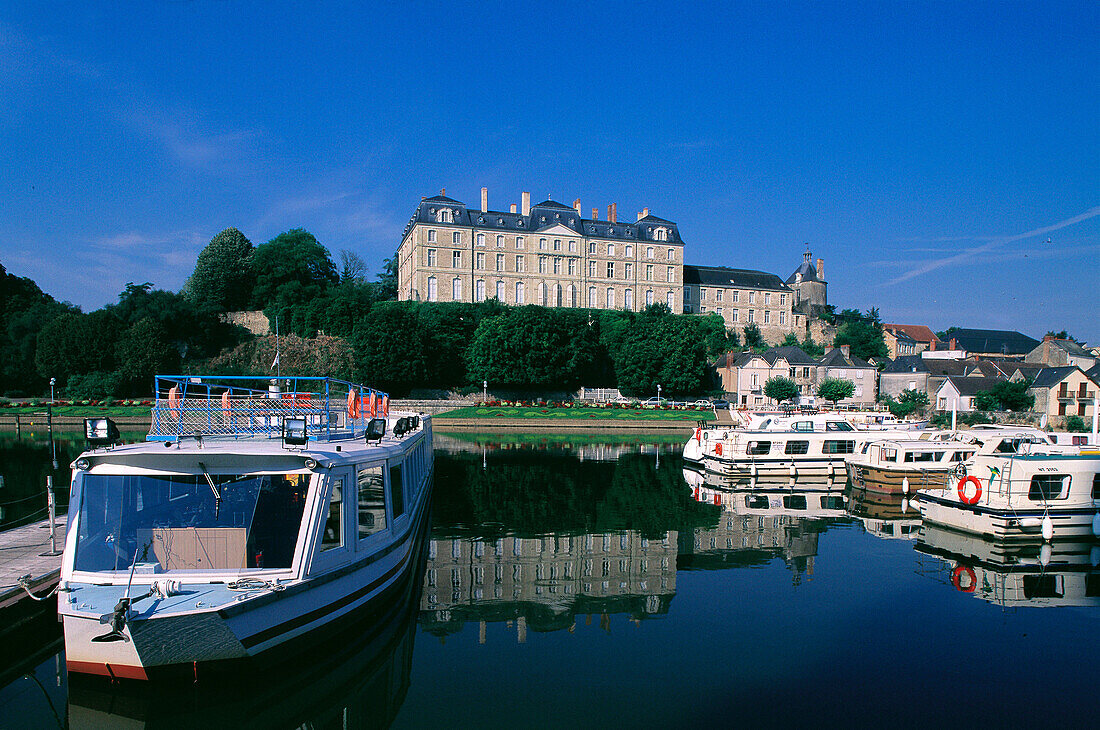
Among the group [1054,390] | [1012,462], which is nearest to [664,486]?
[1012,462]

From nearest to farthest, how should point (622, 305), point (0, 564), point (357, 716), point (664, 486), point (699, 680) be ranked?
point (357, 716)
point (699, 680)
point (0, 564)
point (664, 486)
point (622, 305)

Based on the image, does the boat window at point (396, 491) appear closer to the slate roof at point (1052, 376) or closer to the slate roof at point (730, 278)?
the slate roof at point (1052, 376)

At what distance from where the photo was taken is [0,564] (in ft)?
40.0

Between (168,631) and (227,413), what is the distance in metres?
5.97

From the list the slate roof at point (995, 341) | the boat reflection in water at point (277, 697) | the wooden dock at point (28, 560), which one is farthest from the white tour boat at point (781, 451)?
the slate roof at point (995, 341)

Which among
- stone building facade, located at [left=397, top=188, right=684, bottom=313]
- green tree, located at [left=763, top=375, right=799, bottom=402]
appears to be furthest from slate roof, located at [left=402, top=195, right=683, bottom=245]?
green tree, located at [left=763, top=375, right=799, bottom=402]

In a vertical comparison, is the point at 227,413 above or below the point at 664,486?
above

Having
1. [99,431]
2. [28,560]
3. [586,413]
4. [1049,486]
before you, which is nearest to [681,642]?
[99,431]

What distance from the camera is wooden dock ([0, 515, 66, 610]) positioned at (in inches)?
420

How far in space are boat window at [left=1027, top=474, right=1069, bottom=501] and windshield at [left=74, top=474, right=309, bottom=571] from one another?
2046cm

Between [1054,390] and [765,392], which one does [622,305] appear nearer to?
[765,392]

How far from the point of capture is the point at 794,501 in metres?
26.0

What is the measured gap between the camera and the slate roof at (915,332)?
107331mm

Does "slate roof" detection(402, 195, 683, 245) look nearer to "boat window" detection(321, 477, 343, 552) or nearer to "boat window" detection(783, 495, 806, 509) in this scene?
"boat window" detection(783, 495, 806, 509)
